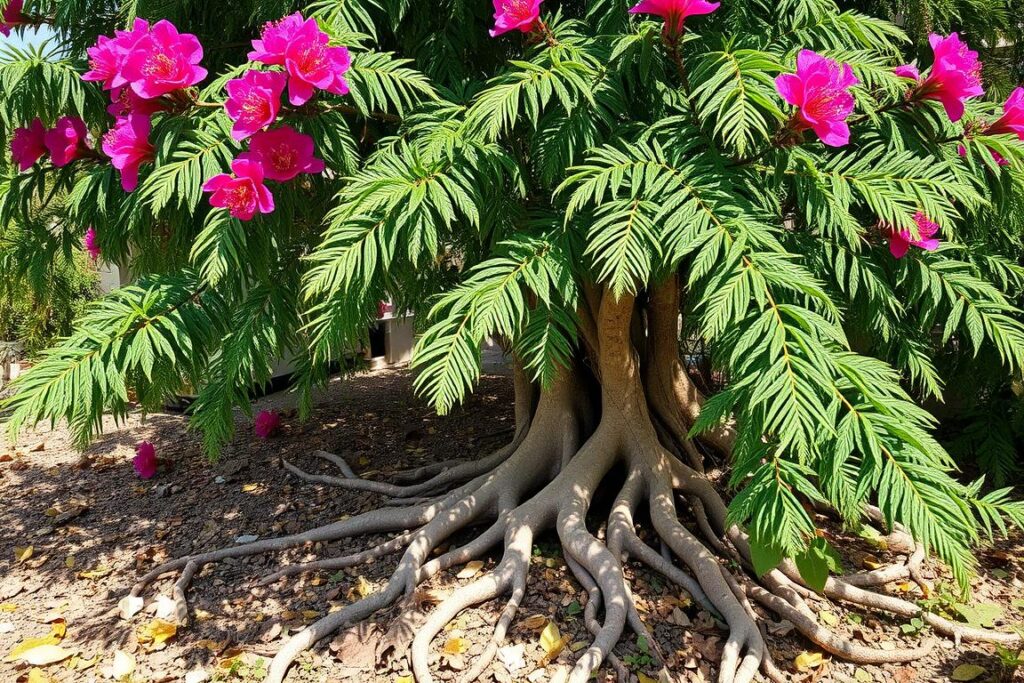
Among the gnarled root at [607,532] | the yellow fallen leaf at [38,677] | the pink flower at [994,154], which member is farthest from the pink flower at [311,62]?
the yellow fallen leaf at [38,677]

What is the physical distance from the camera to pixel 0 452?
516cm

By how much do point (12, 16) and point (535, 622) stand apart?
2805mm

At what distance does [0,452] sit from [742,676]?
16.5ft

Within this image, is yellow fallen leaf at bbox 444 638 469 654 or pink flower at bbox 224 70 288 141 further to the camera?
yellow fallen leaf at bbox 444 638 469 654

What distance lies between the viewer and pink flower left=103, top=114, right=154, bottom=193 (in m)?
2.15

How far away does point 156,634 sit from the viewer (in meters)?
2.85

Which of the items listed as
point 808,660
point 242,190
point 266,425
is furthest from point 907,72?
point 266,425

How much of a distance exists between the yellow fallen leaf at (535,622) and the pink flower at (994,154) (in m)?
2.08

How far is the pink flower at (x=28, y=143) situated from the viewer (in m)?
2.58

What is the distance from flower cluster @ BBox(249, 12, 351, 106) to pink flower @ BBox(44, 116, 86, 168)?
3.55ft

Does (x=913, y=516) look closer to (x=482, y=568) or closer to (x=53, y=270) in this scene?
(x=482, y=568)

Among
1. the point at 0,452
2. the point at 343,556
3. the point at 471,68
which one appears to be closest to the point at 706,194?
the point at 471,68

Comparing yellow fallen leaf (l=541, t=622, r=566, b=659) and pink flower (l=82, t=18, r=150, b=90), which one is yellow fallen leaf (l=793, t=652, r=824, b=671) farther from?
pink flower (l=82, t=18, r=150, b=90)

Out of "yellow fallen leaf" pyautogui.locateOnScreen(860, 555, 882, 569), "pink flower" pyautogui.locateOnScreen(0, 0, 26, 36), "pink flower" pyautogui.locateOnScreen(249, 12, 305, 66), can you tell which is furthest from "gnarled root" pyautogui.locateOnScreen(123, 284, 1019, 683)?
"pink flower" pyautogui.locateOnScreen(0, 0, 26, 36)
